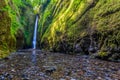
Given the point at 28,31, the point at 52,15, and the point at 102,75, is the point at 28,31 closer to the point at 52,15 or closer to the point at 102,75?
the point at 52,15

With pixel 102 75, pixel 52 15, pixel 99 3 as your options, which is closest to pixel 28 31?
pixel 52 15

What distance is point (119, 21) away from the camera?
65.4 ft

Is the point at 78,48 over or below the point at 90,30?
below

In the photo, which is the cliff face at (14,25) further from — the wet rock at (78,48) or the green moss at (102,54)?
the green moss at (102,54)

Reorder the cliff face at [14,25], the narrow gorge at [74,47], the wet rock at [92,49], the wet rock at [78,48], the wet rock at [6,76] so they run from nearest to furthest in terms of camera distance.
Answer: the wet rock at [6,76] < the narrow gorge at [74,47] < the wet rock at [92,49] < the cliff face at [14,25] < the wet rock at [78,48]

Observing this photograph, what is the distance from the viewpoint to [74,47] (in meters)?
24.9

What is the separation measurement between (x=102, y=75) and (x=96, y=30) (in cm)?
1095

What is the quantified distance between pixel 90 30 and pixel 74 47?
2.95 metres

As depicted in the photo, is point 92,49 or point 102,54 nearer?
point 102,54

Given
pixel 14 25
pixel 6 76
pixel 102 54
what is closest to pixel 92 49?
pixel 102 54

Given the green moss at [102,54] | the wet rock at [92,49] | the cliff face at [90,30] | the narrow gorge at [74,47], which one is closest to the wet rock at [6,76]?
the narrow gorge at [74,47]

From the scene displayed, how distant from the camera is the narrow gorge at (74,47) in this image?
12.4 m

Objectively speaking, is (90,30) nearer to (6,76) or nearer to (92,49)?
(92,49)

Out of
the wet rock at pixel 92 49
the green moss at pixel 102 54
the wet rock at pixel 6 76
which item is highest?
the wet rock at pixel 92 49
